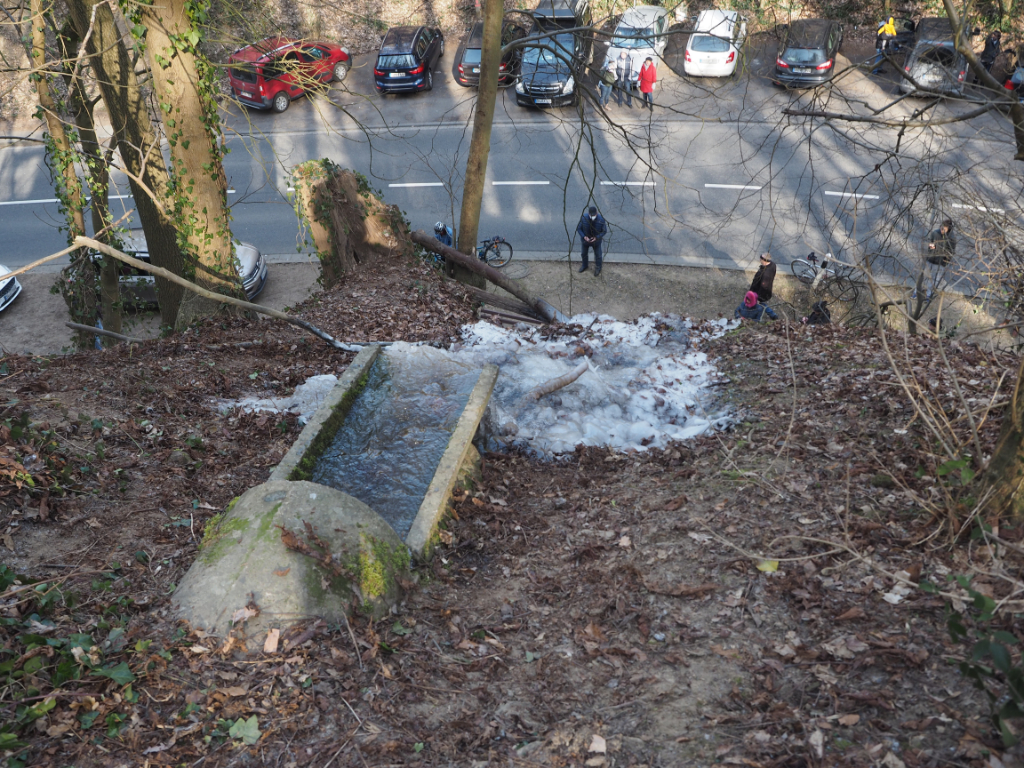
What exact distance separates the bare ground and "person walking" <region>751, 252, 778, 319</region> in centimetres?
381

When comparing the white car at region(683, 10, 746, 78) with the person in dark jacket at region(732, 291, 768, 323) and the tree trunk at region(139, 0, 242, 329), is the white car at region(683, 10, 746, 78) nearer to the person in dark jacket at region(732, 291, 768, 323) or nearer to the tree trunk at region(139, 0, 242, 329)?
the person in dark jacket at region(732, 291, 768, 323)

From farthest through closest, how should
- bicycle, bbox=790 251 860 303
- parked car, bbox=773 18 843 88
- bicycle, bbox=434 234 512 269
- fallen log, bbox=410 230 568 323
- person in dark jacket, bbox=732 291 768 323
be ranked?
parked car, bbox=773 18 843 88 < bicycle, bbox=434 234 512 269 < bicycle, bbox=790 251 860 303 < fallen log, bbox=410 230 568 323 < person in dark jacket, bbox=732 291 768 323

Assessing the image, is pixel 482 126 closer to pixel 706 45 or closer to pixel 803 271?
pixel 803 271

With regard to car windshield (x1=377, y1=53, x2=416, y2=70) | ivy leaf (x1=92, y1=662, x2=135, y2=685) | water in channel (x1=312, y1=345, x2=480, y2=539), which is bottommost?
water in channel (x1=312, y1=345, x2=480, y2=539)

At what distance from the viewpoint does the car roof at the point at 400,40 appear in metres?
18.9

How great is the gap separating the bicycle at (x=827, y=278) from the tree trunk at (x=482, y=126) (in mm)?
5092

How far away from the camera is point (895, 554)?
425 cm

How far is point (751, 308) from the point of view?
10242 millimetres

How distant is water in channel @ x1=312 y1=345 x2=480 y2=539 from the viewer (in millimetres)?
5598

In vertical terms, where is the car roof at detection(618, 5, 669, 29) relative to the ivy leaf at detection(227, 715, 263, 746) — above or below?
above

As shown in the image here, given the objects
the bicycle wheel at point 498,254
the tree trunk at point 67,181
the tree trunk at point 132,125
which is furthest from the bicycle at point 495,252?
the tree trunk at point 67,181

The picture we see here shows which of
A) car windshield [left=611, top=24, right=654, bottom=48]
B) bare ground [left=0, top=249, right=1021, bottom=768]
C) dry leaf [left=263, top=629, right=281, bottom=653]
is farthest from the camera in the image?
car windshield [left=611, top=24, right=654, bottom=48]

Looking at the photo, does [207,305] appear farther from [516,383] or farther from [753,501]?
[753,501]

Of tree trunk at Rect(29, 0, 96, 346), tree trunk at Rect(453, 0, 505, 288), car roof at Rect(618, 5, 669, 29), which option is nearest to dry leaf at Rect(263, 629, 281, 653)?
tree trunk at Rect(29, 0, 96, 346)
